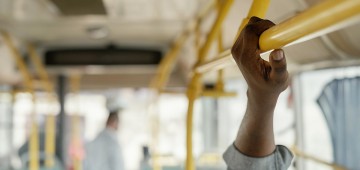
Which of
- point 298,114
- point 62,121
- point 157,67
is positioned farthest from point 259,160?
point 62,121

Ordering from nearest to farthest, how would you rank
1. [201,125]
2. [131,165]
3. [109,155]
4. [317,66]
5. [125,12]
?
[317,66], [125,12], [109,155], [201,125], [131,165]

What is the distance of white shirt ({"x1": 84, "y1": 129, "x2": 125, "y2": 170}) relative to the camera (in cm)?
378

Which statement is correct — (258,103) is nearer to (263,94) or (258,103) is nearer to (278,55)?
(263,94)

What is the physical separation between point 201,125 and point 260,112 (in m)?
3.89

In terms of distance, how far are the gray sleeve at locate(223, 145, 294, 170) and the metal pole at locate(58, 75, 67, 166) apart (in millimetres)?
4137

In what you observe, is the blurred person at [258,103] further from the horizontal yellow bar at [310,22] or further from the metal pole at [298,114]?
the metal pole at [298,114]

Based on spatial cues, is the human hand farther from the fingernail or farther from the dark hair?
the dark hair

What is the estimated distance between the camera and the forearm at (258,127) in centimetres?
89

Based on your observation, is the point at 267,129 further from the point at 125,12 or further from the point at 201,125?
the point at 201,125

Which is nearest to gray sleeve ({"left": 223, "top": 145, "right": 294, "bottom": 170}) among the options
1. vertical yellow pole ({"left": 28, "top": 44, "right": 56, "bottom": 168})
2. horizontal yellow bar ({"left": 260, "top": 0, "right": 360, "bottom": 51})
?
horizontal yellow bar ({"left": 260, "top": 0, "right": 360, "bottom": 51})

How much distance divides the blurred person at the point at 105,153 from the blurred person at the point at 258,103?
9.43ft

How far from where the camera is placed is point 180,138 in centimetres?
729

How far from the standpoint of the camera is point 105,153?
12.6ft

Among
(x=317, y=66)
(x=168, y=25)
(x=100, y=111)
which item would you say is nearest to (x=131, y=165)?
(x=100, y=111)
